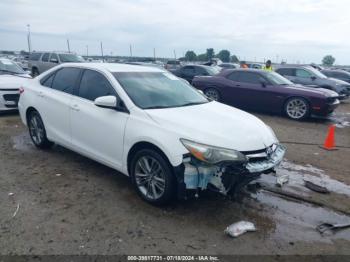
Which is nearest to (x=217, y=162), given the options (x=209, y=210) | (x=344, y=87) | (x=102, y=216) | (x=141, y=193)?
(x=209, y=210)

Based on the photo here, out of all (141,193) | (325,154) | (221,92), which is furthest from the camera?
(221,92)

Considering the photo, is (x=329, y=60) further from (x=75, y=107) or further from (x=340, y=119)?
(x=75, y=107)

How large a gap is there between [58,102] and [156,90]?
1690 millimetres

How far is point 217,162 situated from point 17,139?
16.7ft

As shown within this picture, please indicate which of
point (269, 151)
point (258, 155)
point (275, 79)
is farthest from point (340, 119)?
point (258, 155)

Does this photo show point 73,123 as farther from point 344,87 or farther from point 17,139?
point 344,87

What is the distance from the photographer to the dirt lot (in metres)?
3.24

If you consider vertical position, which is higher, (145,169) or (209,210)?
(145,169)

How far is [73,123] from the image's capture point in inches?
192

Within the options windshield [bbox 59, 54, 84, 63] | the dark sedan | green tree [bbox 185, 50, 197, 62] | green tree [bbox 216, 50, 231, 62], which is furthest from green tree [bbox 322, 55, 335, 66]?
windshield [bbox 59, 54, 84, 63]

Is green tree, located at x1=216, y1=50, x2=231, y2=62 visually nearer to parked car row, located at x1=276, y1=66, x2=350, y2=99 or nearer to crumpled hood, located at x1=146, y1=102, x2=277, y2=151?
parked car row, located at x1=276, y1=66, x2=350, y2=99

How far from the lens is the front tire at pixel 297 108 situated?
1021 centimetres

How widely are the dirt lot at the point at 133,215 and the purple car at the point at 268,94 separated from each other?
493 centimetres

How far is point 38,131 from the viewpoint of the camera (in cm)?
590
